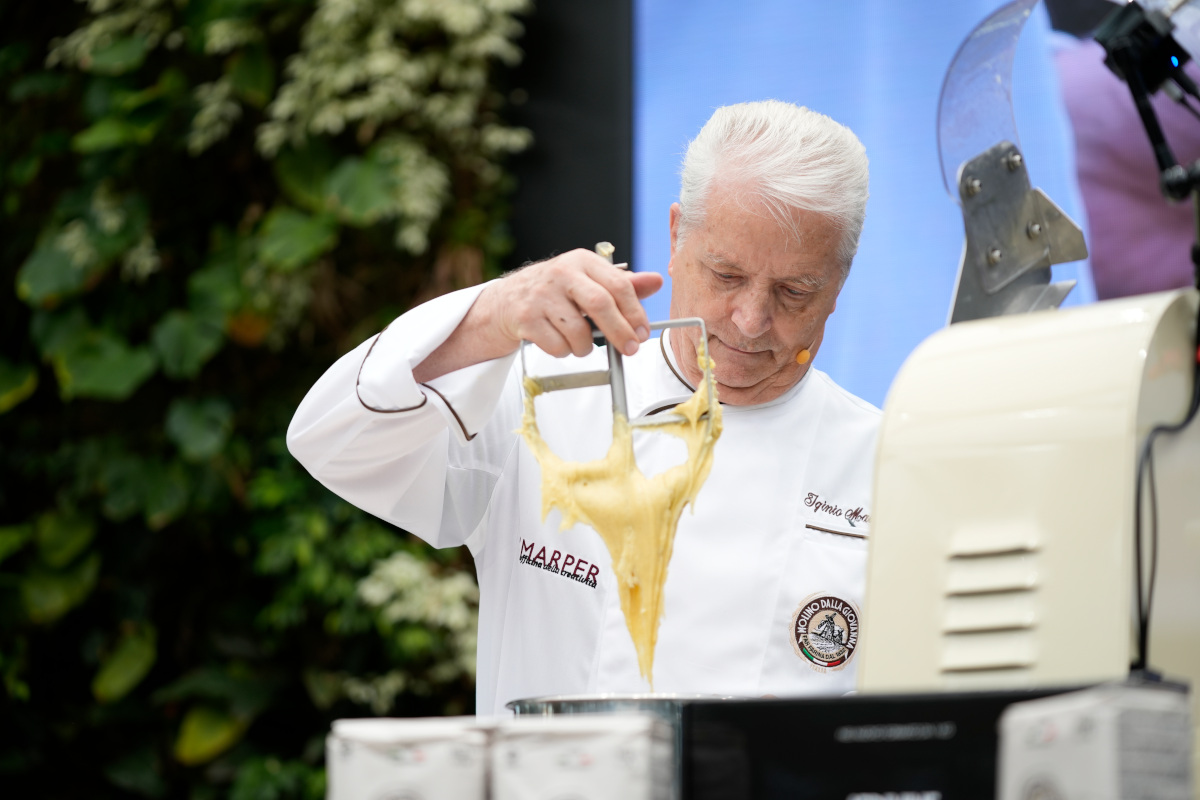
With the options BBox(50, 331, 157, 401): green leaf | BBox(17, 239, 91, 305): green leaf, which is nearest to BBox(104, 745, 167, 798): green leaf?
BBox(50, 331, 157, 401): green leaf

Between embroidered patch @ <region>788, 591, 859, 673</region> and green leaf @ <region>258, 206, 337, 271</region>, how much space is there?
7.58 feet

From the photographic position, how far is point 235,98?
3.87 meters

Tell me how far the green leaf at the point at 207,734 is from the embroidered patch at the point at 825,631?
8.00ft

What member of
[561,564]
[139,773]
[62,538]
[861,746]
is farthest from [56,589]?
[861,746]

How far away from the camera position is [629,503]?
1.34 m

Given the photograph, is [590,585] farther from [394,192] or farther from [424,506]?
[394,192]

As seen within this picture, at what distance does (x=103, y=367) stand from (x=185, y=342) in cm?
28

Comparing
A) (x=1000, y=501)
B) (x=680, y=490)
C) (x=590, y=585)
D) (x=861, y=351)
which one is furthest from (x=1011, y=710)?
(x=861, y=351)

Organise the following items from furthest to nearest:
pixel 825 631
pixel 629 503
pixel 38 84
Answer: pixel 38 84
pixel 825 631
pixel 629 503

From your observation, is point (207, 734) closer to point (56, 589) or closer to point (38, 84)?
point (56, 589)

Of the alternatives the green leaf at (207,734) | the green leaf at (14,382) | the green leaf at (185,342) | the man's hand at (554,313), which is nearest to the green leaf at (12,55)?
the green leaf at (14,382)

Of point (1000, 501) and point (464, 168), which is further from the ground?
point (464, 168)

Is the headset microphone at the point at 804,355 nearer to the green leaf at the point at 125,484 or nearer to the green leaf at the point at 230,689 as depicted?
the green leaf at the point at 230,689

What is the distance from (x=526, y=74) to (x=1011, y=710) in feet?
10.1
